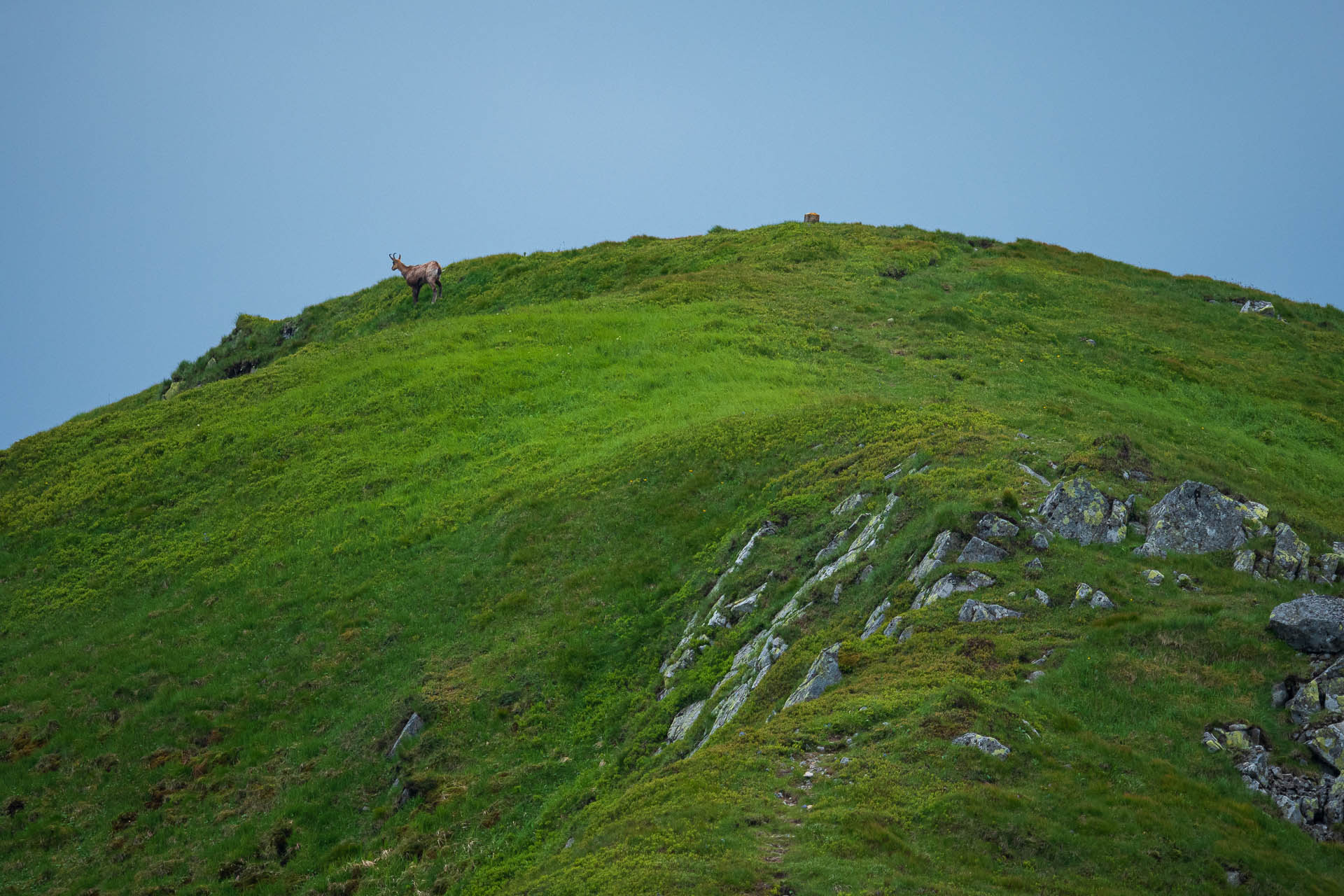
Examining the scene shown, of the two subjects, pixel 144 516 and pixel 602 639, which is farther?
pixel 144 516

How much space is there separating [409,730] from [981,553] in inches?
700

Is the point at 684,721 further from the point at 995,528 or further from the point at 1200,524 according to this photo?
the point at 1200,524

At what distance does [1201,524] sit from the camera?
22.6 m

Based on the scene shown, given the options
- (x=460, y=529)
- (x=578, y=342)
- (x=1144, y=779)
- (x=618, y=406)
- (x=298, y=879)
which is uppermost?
(x=578, y=342)

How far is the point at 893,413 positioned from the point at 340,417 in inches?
1194

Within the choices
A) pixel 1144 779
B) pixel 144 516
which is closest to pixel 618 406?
pixel 144 516

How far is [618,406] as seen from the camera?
47.0 meters

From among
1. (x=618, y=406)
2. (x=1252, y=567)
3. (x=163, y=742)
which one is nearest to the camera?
(x=1252, y=567)

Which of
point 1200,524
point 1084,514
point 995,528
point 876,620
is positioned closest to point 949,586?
point 876,620

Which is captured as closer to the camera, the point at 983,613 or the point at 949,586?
the point at 983,613

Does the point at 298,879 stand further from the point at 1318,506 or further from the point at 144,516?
the point at 1318,506

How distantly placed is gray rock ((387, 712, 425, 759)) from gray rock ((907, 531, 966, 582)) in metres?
15.6

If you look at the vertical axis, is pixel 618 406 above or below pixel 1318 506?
above

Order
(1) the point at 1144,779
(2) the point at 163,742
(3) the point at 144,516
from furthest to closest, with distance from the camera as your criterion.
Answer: (3) the point at 144,516
(2) the point at 163,742
(1) the point at 1144,779
